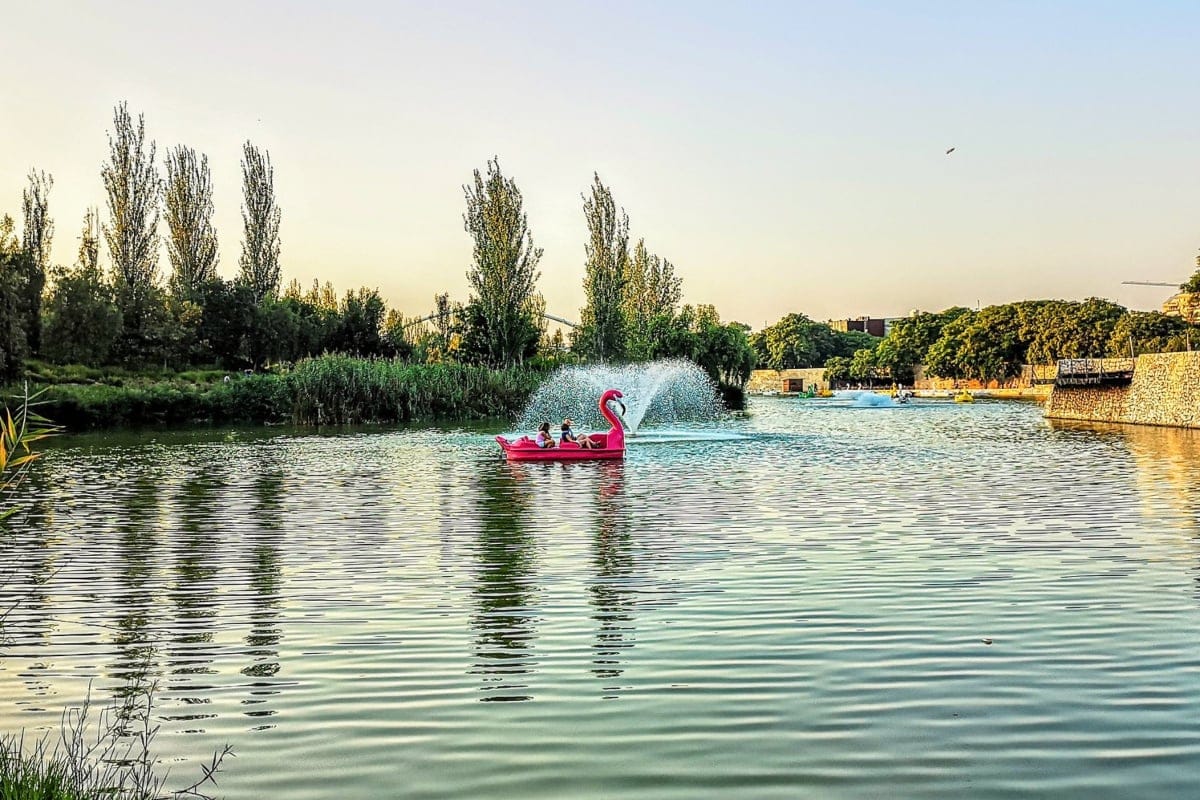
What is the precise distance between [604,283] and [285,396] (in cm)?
2273

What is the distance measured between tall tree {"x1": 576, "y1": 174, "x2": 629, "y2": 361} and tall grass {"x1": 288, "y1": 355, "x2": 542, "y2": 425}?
1179cm

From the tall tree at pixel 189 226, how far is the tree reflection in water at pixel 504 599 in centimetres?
4894

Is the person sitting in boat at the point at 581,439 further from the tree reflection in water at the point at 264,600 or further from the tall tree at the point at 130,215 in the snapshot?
the tall tree at the point at 130,215

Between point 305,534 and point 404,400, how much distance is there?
1294 inches

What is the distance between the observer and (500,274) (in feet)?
188

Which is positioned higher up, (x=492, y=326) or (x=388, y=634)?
(x=492, y=326)

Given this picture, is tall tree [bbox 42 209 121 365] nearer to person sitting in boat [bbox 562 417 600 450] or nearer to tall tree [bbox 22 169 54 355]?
tall tree [bbox 22 169 54 355]

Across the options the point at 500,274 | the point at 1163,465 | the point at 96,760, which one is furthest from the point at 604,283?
the point at 96,760

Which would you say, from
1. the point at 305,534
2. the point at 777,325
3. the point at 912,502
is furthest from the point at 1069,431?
the point at 777,325

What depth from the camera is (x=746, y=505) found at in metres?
15.9

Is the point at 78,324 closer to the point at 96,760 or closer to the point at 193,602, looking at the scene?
the point at 193,602

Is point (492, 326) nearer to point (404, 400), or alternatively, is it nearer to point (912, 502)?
point (404, 400)

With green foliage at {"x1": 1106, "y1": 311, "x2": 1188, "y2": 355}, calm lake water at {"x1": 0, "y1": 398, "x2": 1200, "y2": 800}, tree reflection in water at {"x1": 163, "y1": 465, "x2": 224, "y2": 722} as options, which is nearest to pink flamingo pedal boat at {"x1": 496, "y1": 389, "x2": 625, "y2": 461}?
calm lake water at {"x1": 0, "y1": 398, "x2": 1200, "y2": 800}

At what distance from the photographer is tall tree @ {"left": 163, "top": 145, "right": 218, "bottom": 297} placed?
200 ft
